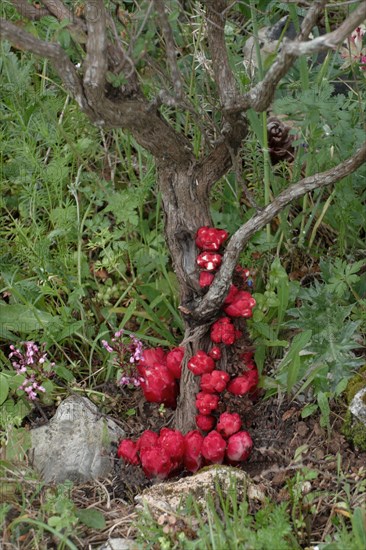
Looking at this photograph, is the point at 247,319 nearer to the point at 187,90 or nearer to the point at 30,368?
the point at 30,368

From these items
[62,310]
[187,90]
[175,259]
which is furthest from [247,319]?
[187,90]

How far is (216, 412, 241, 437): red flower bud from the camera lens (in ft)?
9.53

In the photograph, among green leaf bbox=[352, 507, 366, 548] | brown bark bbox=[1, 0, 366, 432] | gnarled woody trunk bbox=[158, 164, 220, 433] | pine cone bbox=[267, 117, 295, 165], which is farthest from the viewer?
pine cone bbox=[267, 117, 295, 165]

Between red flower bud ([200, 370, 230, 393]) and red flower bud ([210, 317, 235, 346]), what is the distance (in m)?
0.11

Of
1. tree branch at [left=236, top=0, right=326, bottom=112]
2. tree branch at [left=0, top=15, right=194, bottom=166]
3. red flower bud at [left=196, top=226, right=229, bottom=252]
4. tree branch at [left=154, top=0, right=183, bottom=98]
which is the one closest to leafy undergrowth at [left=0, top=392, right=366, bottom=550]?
red flower bud at [left=196, top=226, right=229, bottom=252]

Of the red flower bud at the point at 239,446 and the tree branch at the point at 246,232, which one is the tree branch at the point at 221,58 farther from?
the red flower bud at the point at 239,446

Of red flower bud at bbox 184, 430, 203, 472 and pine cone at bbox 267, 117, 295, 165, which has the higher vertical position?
pine cone at bbox 267, 117, 295, 165

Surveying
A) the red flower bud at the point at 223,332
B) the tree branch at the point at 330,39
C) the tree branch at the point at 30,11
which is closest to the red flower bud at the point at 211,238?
the red flower bud at the point at 223,332

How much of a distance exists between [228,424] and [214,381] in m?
0.16

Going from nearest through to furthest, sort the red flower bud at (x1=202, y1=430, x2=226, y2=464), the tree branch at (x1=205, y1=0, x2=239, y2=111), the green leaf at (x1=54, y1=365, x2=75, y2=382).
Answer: the tree branch at (x1=205, y1=0, x2=239, y2=111)
the red flower bud at (x1=202, y1=430, x2=226, y2=464)
the green leaf at (x1=54, y1=365, x2=75, y2=382)

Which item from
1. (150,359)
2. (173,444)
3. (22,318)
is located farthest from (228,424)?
(22,318)

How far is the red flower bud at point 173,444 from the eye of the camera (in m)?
2.86

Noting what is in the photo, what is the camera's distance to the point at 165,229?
120 inches

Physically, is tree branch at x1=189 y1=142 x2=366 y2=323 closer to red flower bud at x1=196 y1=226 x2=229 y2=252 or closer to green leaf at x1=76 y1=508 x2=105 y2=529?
red flower bud at x1=196 y1=226 x2=229 y2=252
